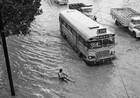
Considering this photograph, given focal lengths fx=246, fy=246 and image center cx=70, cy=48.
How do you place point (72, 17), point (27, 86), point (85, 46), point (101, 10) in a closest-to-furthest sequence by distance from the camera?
point (27, 86)
point (85, 46)
point (72, 17)
point (101, 10)

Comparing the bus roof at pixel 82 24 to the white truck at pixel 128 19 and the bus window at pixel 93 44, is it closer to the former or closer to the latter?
the bus window at pixel 93 44

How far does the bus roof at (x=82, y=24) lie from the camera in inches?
744

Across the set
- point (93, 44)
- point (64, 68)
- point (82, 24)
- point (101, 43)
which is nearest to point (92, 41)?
point (93, 44)

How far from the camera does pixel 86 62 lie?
19953mm

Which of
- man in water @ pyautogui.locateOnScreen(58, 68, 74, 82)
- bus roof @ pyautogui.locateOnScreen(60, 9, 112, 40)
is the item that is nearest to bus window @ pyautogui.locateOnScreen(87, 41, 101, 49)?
bus roof @ pyautogui.locateOnScreen(60, 9, 112, 40)

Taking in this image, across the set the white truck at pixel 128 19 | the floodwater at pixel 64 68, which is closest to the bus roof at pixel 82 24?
the floodwater at pixel 64 68

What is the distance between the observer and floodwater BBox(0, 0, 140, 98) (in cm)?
1617

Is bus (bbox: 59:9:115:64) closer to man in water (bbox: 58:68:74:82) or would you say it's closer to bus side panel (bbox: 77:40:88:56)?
bus side panel (bbox: 77:40:88:56)

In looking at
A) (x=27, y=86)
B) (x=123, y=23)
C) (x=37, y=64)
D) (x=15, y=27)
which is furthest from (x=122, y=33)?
(x=15, y=27)

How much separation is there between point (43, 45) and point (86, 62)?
6282mm

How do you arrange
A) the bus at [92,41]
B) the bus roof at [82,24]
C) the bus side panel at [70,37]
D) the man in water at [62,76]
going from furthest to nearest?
1. the bus side panel at [70,37]
2. the bus roof at [82,24]
3. the bus at [92,41]
4. the man in water at [62,76]

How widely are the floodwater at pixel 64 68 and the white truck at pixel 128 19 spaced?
3.11 feet

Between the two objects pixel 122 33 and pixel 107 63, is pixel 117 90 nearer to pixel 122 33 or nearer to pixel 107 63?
pixel 107 63

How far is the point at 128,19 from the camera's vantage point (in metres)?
26.5
